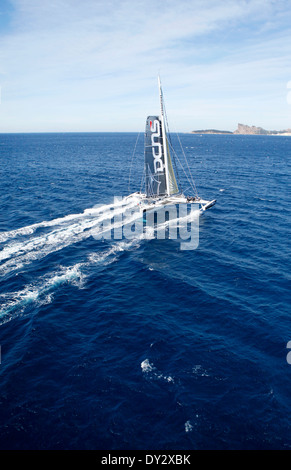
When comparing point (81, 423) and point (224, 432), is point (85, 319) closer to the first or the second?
point (81, 423)

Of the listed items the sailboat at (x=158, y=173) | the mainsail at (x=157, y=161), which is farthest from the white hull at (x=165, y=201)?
the mainsail at (x=157, y=161)

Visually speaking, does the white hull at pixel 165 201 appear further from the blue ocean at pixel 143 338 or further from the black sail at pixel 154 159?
the blue ocean at pixel 143 338

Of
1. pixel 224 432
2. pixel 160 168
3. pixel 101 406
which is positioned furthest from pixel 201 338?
pixel 160 168

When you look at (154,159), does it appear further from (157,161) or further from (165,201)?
(165,201)

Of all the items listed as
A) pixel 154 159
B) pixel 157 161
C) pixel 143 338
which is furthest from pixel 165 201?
pixel 143 338

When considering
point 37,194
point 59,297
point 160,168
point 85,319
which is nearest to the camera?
point 85,319

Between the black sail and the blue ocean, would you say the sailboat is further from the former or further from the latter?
the blue ocean
